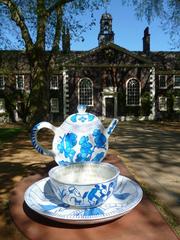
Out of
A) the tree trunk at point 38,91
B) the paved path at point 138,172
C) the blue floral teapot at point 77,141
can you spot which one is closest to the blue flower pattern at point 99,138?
the blue floral teapot at point 77,141

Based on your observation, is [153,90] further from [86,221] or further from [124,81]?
[86,221]

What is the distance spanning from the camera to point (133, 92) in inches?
1206

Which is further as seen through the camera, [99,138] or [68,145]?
[99,138]

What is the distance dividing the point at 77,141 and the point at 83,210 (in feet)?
5.01

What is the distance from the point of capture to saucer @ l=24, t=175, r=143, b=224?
7.60 ft

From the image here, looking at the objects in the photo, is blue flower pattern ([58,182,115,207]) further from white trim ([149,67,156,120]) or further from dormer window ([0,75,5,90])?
dormer window ([0,75,5,90])

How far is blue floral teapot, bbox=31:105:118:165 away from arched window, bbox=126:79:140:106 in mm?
26769

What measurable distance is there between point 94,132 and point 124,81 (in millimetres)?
27037

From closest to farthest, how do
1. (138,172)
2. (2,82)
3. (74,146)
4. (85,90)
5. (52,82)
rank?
(74,146) → (138,172) → (85,90) → (52,82) → (2,82)

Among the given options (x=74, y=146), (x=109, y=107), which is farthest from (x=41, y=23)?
(x=109, y=107)

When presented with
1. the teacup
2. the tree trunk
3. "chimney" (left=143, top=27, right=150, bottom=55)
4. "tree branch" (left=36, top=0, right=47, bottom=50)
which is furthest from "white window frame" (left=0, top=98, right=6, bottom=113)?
the teacup

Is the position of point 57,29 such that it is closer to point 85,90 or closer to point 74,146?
point 85,90

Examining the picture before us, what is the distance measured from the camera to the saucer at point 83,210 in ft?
7.60

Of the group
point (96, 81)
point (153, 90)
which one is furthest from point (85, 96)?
point (153, 90)
